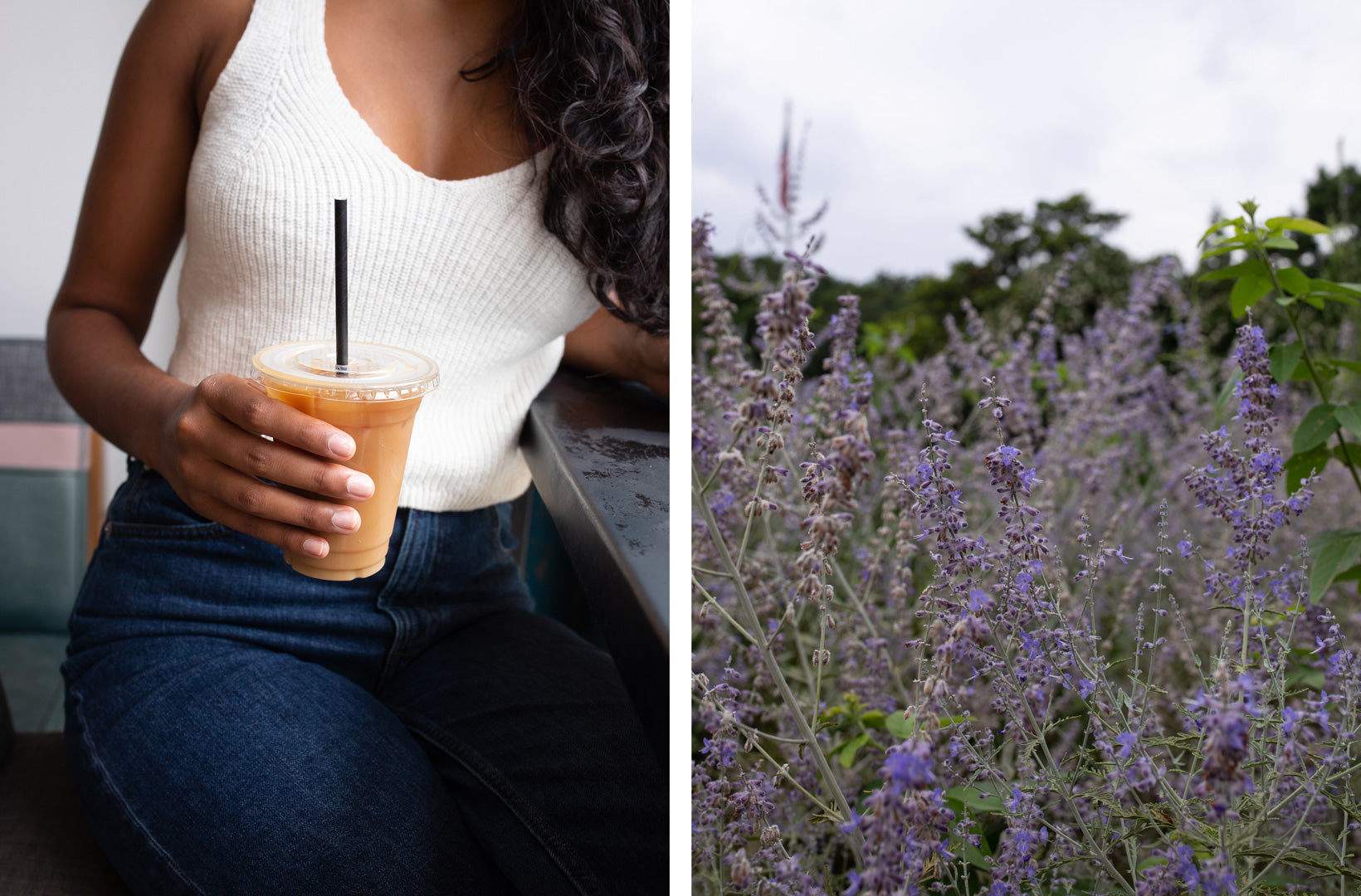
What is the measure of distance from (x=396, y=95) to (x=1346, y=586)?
180 centimetres

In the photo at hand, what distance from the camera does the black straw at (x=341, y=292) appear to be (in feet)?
2.35

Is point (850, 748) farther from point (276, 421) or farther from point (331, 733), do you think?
point (276, 421)

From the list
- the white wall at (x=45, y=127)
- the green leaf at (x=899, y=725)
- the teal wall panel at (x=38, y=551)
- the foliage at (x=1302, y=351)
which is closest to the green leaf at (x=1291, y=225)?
the foliage at (x=1302, y=351)

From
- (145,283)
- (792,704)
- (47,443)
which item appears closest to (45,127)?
(145,283)

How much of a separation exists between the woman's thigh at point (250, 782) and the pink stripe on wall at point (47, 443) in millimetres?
193

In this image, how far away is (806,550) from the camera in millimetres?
708

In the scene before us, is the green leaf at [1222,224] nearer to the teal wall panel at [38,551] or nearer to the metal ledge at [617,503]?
the metal ledge at [617,503]

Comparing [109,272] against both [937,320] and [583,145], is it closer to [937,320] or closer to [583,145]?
[583,145]

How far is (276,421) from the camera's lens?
0.69 meters

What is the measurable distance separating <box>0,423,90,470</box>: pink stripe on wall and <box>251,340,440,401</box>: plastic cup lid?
0.74 ft

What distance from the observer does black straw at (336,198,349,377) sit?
0.72 m

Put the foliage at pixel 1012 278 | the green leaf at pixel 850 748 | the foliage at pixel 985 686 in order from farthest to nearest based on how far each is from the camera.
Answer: the foliage at pixel 1012 278
the green leaf at pixel 850 748
the foliage at pixel 985 686

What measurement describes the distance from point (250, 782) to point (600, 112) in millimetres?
710

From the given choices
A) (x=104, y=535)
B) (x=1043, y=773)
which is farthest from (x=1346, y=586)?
(x=104, y=535)
